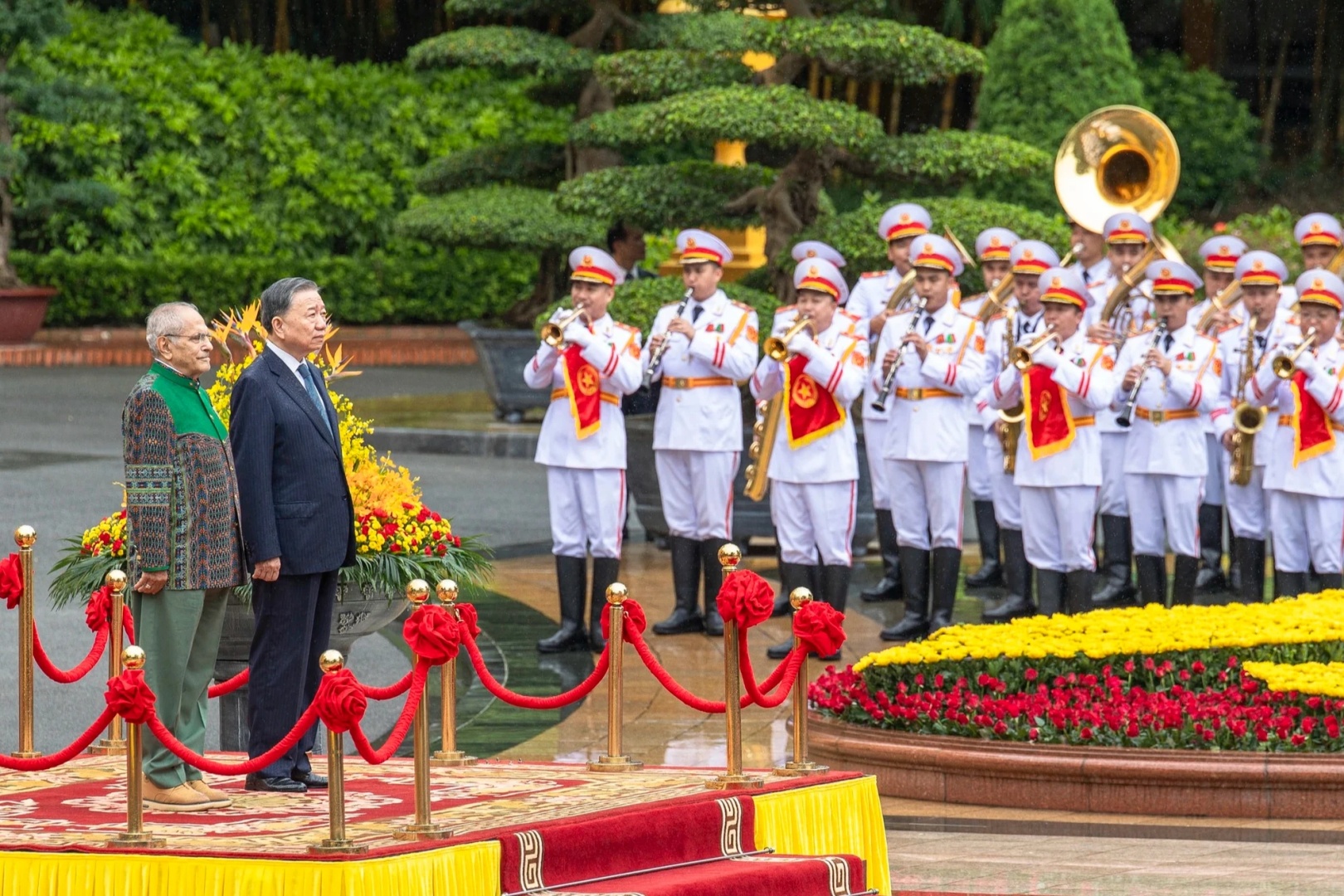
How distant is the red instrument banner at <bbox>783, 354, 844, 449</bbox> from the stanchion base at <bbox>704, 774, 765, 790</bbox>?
454 centimetres

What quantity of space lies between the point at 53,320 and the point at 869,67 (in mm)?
14673

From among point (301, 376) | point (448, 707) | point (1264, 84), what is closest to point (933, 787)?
point (448, 707)

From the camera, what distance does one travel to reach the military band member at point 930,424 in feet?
38.1

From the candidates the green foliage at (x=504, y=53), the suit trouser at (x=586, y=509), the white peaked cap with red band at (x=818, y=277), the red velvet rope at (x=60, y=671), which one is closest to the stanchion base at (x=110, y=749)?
the red velvet rope at (x=60, y=671)

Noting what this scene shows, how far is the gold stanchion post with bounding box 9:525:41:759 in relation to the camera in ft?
24.1

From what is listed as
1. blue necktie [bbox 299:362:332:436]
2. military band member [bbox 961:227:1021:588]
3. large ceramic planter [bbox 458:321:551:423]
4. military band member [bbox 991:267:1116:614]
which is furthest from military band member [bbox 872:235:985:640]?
large ceramic planter [bbox 458:321:551:423]

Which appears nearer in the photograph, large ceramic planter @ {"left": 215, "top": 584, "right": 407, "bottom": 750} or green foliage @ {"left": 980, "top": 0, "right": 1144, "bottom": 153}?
large ceramic planter @ {"left": 215, "top": 584, "right": 407, "bottom": 750}

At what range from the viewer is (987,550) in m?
13.5

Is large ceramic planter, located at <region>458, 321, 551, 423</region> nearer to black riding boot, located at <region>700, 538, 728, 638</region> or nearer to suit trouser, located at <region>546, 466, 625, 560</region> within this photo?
black riding boot, located at <region>700, 538, 728, 638</region>

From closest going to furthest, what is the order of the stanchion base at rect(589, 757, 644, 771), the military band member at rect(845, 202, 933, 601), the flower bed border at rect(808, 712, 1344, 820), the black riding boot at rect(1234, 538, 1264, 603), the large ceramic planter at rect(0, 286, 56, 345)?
the stanchion base at rect(589, 757, 644, 771) < the flower bed border at rect(808, 712, 1344, 820) < the black riding boot at rect(1234, 538, 1264, 603) < the military band member at rect(845, 202, 933, 601) < the large ceramic planter at rect(0, 286, 56, 345)

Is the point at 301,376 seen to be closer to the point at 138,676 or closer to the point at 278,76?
the point at 138,676

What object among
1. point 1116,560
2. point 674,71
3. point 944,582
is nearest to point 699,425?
point 944,582

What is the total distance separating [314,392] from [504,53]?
42.9 ft

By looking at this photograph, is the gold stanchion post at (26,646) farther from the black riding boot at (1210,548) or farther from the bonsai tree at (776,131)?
the black riding boot at (1210,548)
